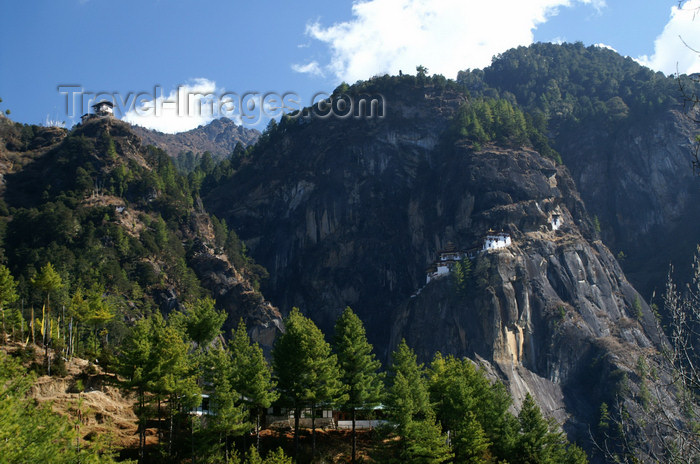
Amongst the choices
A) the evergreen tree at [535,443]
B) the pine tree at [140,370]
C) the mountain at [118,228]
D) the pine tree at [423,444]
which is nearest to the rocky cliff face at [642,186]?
the mountain at [118,228]

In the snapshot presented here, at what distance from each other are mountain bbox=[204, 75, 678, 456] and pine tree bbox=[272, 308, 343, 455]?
47514mm

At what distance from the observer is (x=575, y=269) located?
100 m

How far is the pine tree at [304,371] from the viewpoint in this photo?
39.7m

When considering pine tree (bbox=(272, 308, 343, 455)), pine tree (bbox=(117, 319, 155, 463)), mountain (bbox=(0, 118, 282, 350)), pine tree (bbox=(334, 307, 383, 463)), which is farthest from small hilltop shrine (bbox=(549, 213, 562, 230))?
pine tree (bbox=(117, 319, 155, 463))

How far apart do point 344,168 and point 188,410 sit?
9209cm

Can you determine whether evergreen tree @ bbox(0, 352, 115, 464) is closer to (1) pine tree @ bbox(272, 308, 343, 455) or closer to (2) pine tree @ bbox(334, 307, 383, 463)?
(1) pine tree @ bbox(272, 308, 343, 455)

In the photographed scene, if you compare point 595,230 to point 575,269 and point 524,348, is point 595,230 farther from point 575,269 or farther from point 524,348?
point 524,348

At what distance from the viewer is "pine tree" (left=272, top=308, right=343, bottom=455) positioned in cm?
3966

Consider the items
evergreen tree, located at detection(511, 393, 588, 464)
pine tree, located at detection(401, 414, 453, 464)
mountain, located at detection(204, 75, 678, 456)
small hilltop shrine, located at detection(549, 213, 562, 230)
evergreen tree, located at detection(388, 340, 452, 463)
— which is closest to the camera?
pine tree, located at detection(401, 414, 453, 464)

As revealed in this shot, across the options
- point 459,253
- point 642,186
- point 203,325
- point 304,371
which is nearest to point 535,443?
point 304,371

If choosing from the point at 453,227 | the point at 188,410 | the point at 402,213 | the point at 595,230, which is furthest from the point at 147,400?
the point at 595,230

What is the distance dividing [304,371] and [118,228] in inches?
2353

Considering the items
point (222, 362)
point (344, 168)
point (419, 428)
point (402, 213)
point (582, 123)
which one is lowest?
point (419, 428)

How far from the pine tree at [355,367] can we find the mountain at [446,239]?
1753 inches
